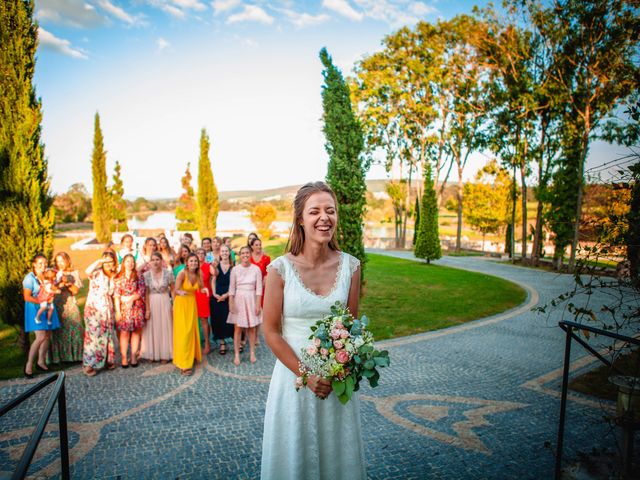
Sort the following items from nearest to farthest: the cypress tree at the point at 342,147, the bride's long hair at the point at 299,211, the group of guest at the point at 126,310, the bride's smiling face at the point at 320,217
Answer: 1. the bride's smiling face at the point at 320,217
2. the bride's long hair at the point at 299,211
3. the group of guest at the point at 126,310
4. the cypress tree at the point at 342,147

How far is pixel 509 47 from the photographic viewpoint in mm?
22344

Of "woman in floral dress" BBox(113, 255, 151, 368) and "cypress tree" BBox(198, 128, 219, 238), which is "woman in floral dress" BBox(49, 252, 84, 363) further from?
"cypress tree" BBox(198, 128, 219, 238)

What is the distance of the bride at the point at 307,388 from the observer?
2.49m

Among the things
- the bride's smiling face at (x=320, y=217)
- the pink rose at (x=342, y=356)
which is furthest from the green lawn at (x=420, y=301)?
the pink rose at (x=342, y=356)

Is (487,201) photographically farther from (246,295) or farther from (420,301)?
(246,295)

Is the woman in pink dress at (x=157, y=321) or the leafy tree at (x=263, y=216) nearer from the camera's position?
the woman in pink dress at (x=157, y=321)


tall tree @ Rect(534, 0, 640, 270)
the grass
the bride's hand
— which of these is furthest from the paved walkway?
tall tree @ Rect(534, 0, 640, 270)

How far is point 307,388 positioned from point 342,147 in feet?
23.5

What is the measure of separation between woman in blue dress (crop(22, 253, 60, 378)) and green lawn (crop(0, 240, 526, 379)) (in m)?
0.40

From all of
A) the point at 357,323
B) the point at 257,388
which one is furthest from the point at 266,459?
the point at 257,388

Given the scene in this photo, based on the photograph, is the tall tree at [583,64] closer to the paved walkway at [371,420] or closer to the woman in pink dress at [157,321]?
the paved walkway at [371,420]

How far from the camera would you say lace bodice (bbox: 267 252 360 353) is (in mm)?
2486

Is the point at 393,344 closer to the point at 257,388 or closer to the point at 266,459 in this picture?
the point at 257,388

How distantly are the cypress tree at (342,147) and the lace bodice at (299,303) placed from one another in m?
6.54
